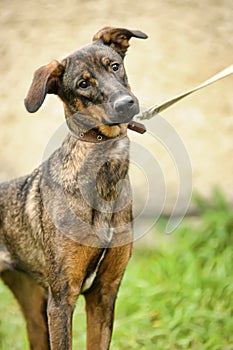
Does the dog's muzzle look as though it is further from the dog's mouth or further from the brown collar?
the brown collar

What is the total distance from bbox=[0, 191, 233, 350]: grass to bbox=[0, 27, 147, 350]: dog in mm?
1041

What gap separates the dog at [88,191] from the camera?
4.51m

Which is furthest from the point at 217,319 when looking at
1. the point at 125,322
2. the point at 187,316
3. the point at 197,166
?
the point at 197,166

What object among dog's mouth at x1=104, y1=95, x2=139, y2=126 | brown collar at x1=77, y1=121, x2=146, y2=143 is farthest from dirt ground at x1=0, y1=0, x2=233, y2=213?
dog's mouth at x1=104, y1=95, x2=139, y2=126

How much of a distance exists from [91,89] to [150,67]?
2.91 meters

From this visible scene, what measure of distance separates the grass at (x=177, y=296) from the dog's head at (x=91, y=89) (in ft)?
5.84

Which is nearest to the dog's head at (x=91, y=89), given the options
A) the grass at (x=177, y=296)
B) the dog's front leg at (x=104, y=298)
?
the dog's front leg at (x=104, y=298)

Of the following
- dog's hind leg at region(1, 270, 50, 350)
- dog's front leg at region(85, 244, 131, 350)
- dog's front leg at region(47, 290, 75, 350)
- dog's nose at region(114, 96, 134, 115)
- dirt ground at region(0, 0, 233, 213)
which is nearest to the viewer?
dog's nose at region(114, 96, 134, 115)

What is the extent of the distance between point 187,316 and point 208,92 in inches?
83.4

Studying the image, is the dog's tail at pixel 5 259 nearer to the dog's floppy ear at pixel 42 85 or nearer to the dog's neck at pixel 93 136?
the dog's neck at pixel 93 136

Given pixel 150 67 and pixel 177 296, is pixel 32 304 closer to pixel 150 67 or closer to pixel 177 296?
pixel 177 296

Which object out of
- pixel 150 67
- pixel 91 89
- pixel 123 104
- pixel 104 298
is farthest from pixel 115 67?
pixel 150 67

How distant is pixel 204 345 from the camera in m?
5.65

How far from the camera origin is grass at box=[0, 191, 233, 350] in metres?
5.81
